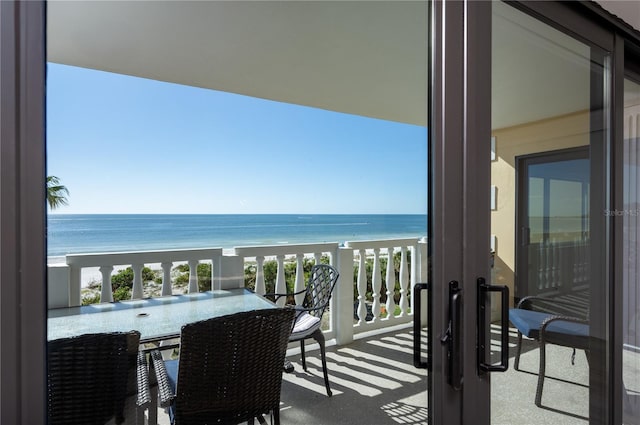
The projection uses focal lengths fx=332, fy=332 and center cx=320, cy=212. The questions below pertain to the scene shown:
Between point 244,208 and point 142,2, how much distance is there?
135cm

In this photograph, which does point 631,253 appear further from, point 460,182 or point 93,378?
point 93,378

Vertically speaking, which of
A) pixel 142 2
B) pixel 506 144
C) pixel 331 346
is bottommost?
pixel 331 346

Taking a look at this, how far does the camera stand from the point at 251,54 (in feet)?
7.39

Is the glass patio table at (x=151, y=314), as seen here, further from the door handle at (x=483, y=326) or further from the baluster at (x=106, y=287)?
the door handle at (x=483, y=326)

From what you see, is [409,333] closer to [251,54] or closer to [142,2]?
[142,2]

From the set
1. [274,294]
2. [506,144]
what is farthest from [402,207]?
[274,294]

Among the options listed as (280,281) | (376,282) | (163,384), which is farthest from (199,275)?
(376,282)

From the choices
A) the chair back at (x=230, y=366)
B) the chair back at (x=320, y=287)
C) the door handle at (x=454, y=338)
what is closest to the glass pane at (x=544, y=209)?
the door handle at (x=454, y=338)

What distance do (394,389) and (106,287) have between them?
119 cm

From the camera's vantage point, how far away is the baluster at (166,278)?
1490 mm

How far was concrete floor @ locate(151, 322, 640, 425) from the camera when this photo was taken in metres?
1.08

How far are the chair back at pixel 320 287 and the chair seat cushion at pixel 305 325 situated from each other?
0.15 metres

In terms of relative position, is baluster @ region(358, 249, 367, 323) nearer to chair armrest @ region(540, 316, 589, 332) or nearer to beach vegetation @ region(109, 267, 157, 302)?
chair armrest @ region(540, 316, 589, 332)

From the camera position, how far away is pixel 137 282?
4.15 ft
